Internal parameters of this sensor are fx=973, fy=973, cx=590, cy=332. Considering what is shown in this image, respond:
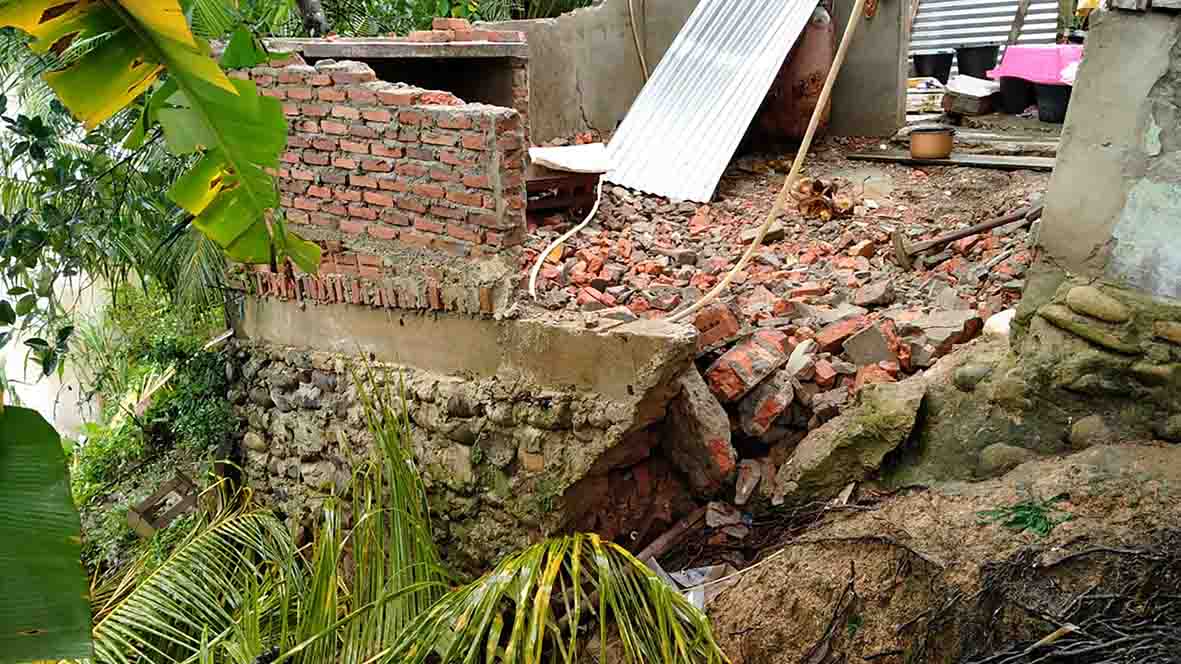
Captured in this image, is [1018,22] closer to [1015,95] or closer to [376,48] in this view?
[1015,95]

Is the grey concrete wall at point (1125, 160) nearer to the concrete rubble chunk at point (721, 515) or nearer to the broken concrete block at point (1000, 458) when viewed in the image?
the broken concrete block at point (1000, 458)

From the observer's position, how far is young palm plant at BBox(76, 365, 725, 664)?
308 cm

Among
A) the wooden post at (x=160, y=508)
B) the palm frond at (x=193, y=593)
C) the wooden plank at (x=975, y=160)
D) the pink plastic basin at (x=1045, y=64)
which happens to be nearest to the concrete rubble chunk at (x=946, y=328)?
the wooden plank at (x=975, y=160)

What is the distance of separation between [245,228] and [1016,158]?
5.05 meters

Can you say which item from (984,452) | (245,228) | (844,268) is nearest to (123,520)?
(245,228)

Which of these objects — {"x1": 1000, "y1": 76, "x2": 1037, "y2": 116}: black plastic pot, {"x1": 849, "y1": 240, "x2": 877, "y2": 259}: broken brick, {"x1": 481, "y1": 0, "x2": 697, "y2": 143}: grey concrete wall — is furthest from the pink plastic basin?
{"x1": 849, "y1": 240, "x2": 877, "y2": 259}: broken brick

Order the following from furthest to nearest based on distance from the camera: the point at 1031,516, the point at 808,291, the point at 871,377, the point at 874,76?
the point at 874,76, the point at 808,291, the point at 871,377, the point at 1031,516

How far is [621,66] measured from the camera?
25.7ft

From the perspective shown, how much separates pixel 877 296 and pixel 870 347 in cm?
54

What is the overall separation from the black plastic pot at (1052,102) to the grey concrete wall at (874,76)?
1.07 m

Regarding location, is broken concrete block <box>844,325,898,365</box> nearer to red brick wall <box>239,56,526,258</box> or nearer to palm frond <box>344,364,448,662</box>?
red brick wall <box>239,56,526,258</box>

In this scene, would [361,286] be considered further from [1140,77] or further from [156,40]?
[1140,77]

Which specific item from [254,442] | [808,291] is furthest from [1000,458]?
[254,442]

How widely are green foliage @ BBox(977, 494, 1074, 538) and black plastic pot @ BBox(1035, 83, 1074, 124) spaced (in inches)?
204
